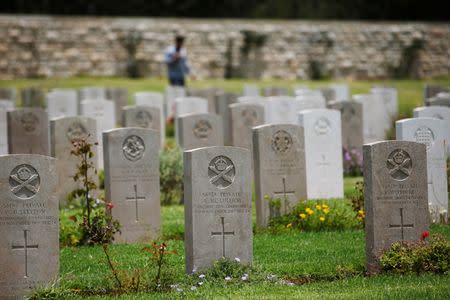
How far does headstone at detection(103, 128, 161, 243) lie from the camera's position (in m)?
12.2

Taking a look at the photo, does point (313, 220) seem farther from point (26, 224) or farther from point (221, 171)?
point (26, 224)

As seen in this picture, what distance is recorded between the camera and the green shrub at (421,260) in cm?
987

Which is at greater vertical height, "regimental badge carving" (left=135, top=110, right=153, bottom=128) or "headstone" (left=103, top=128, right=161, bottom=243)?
→ "regimental badge carving" (left=135, top=110, right=153, bottom=128)

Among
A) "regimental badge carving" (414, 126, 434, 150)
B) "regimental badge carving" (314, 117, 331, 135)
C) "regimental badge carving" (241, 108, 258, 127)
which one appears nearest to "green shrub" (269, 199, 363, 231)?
"regimental badge carving" (414, 126, 434, 150)

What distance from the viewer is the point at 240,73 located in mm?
36344

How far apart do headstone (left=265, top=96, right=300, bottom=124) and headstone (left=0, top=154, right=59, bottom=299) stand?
32.1 ft

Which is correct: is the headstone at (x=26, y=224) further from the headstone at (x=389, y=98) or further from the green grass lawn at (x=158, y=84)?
the green grass lawn at (x=158, y=84)

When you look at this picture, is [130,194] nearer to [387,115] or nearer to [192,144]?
[192,144]

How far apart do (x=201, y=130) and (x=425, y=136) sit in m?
4.31

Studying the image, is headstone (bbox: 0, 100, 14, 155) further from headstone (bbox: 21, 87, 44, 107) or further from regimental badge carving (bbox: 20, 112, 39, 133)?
headstone (bbox: 21, 87, 44, 107)

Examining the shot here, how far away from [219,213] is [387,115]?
1124cm

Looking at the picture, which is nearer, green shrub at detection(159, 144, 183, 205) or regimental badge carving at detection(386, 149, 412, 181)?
regimental badge carving at detection(386, 149, 412, 181)

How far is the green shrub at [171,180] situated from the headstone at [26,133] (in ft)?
6.43

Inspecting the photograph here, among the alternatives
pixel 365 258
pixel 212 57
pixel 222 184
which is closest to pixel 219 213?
pixel 222 184
